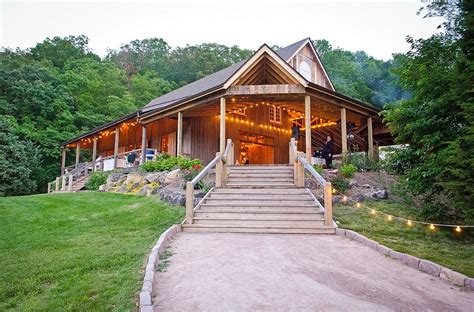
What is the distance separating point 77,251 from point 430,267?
567 centimetres

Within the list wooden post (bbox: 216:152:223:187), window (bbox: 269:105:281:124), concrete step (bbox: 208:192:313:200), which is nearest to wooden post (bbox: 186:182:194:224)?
concrete step (bbox: 208:192:313:200)

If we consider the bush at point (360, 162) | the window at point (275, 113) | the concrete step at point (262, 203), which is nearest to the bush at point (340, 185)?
the concrete step at point (262, 203)

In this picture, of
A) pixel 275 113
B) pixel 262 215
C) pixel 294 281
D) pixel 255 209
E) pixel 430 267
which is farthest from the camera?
pixel 275 113

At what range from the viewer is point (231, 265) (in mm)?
4602

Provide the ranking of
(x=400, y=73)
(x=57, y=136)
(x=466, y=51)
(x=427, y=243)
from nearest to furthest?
1. (x=466, y=51)
2. (x=427, y=243)
3. (x=400, y=73)
4. (x=57, y=136)

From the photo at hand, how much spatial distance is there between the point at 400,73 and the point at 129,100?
3023 centimetres

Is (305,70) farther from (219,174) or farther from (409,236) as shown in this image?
(409,236)

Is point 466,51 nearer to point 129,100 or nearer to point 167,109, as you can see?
point 167,109

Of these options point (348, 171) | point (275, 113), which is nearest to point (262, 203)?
point (348, 171)

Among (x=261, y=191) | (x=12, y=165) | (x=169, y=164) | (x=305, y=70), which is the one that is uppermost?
(x=305, y=70)

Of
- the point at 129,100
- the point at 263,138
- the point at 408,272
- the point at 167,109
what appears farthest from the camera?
the point at 129,100

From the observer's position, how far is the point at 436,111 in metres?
6.73

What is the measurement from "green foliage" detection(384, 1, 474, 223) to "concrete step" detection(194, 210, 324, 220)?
2.33m

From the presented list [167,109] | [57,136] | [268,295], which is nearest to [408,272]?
[268,295]
